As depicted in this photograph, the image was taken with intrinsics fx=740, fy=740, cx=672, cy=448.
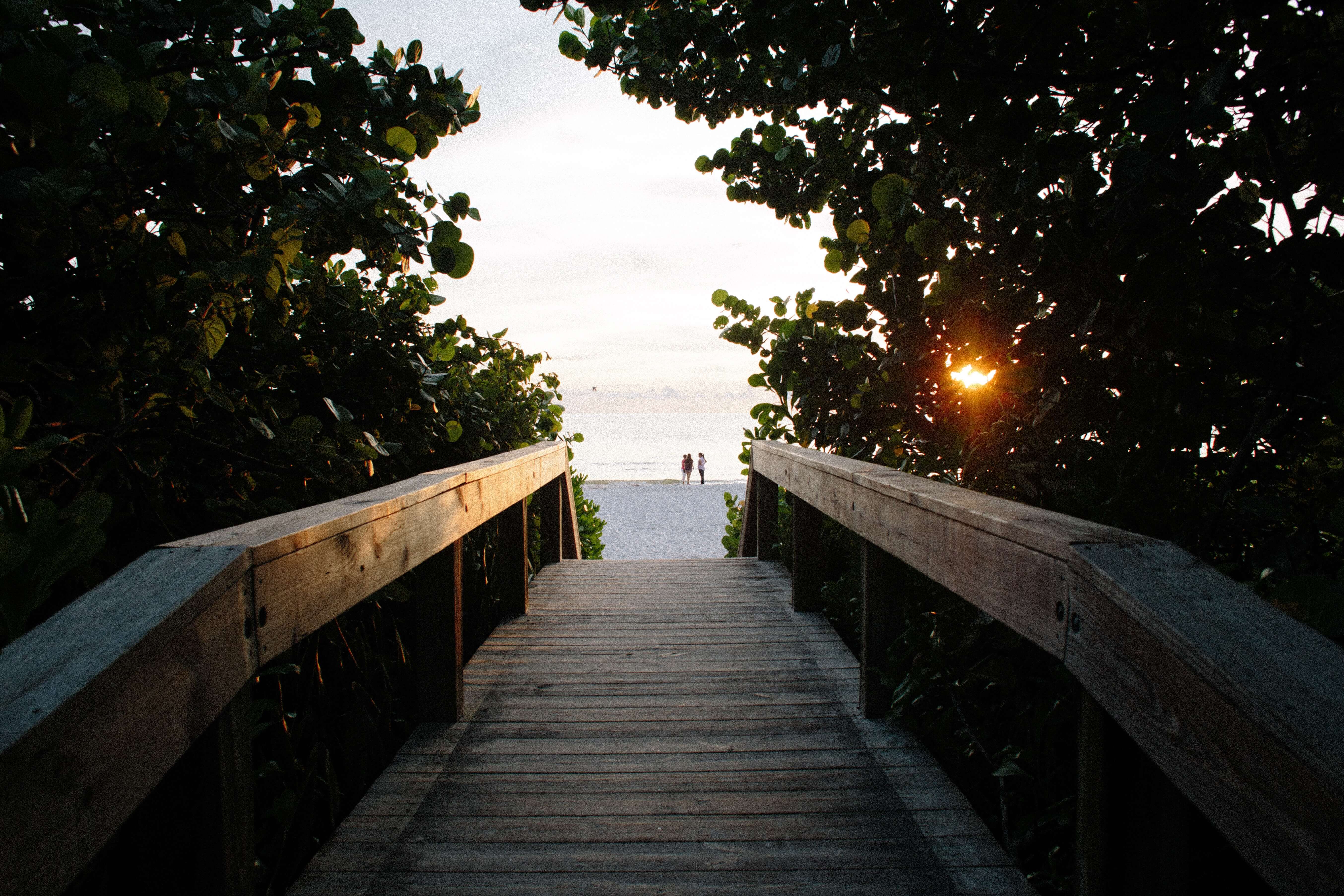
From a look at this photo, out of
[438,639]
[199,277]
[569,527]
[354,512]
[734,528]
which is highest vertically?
[199,277]

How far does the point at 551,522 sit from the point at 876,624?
3.02 m

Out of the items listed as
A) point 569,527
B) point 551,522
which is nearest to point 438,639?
point 551,522

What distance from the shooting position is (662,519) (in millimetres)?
15625

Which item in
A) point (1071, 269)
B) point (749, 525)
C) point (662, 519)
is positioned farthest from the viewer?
point (662, 519)

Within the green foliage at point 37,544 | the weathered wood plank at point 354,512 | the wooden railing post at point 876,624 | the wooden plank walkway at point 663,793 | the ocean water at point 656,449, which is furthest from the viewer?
the ocean water at point 656,449

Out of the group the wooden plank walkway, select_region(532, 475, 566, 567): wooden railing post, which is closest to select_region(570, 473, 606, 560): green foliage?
select_region(532, 475, 566, 567): wooden railing post

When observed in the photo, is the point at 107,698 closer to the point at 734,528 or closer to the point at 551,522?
the point at 551,522

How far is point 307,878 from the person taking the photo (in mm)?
1526

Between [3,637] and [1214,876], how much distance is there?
2218 mm

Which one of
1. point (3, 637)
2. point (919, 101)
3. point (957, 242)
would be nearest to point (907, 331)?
point (957, 242)

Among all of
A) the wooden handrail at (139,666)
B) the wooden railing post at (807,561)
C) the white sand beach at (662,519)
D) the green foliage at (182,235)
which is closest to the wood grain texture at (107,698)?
the wooden handrail at (139,666)

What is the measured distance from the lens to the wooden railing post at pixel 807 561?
347 cm

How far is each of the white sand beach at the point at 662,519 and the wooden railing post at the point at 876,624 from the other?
3251 mm

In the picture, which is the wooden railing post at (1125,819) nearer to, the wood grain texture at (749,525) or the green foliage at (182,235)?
the green foliage at (182,235)
